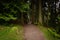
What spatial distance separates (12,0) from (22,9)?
54.5 inches

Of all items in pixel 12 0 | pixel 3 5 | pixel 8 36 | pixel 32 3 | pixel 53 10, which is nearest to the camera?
pixel 8 36

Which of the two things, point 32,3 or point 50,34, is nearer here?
point 50,34

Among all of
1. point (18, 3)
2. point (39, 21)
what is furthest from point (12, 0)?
point (39, 21)

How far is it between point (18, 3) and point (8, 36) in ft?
14.4

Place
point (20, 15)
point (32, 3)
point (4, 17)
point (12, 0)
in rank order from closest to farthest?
point (4, 17)
point (12, 0)
point (20, 15)
point (32, 3)

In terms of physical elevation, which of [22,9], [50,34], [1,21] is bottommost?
[50,34]

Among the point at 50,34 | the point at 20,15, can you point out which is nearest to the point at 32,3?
the point at 20,15

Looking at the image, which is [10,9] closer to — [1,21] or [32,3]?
[1,21]

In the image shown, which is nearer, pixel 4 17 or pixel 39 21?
pixel 4 17

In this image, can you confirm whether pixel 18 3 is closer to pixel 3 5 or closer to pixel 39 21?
pixel 3 5

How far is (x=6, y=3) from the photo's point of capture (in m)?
14.8

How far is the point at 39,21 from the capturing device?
67.7 feet

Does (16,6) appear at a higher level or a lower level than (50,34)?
higher

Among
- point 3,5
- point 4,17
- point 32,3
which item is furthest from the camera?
point 32,3
